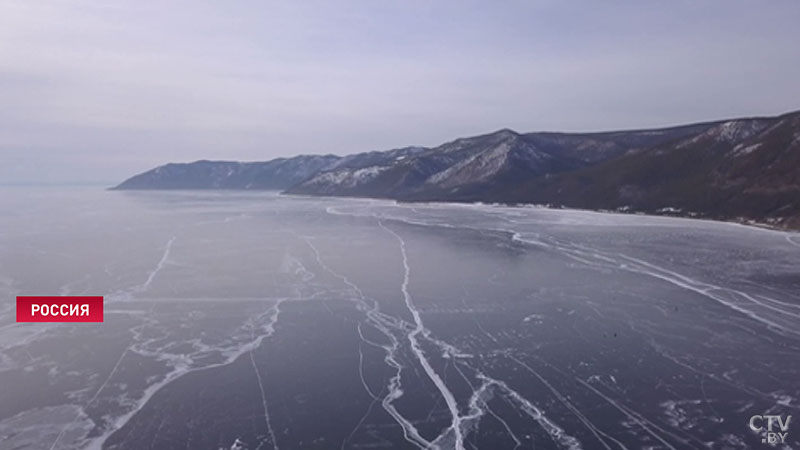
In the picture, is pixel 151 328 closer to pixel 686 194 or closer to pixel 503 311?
pixel 503 311

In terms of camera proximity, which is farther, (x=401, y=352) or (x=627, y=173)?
(x=627, y=173)

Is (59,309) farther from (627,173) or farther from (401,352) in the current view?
(627,173)

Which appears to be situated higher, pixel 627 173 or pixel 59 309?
pixel 627 173
